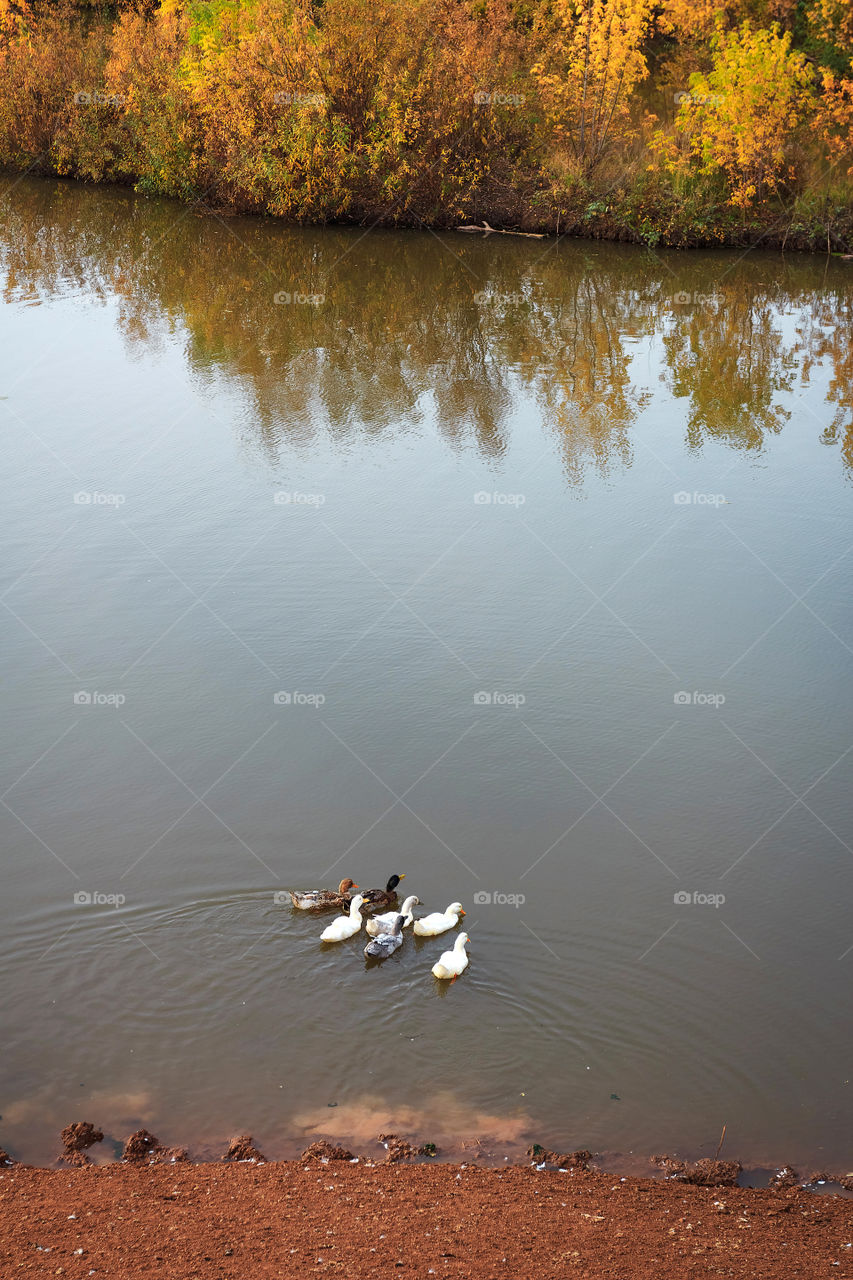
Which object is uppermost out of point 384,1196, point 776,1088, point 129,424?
point 129,424

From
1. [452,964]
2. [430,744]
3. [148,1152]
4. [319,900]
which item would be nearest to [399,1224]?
[148,1152]

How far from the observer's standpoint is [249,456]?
14.7m

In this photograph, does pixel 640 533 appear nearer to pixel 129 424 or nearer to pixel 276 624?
pixel 276 624

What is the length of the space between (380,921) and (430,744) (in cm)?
222

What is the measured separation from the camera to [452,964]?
270 inches

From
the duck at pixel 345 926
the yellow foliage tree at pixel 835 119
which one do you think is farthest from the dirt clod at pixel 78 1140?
the yellow foliage tree at pixel 835 119

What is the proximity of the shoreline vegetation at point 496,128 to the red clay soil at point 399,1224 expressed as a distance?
82.2 feet

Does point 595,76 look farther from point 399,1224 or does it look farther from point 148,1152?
point 399,1224

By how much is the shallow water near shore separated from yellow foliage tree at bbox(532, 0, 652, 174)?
12362 mm

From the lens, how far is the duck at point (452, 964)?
684 cm

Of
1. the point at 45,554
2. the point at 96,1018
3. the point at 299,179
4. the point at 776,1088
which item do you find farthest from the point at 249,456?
the point at 299,179

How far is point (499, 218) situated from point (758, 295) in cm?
781

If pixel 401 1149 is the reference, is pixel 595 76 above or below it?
Result: above

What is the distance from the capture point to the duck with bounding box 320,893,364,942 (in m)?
7.07
